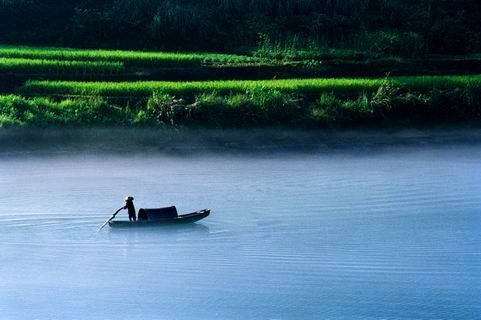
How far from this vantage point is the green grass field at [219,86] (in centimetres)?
1802

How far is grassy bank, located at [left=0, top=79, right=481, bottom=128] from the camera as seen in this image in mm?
16984

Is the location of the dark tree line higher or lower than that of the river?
higher

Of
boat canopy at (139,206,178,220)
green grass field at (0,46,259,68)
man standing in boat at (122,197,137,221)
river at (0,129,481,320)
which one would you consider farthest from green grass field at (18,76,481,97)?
boat canopy at (139,206,178,220)

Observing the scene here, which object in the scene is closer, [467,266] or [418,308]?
[418,308]

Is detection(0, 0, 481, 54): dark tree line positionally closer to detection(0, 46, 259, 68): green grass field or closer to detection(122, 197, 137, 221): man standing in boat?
detection(0, 46, 259, 68): green grass field

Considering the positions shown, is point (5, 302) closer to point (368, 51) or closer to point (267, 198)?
point (267, 198)

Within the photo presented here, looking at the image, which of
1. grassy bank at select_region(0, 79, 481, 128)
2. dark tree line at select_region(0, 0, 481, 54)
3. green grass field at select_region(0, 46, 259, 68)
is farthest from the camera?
dark tree line at select_region(0, 0, 481, 54)

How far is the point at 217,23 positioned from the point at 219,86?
520 centimetres

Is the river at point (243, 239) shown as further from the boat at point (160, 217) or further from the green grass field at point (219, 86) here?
the green grass field at point (219, 86)

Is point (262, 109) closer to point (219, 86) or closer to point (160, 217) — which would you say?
point (219, 86)

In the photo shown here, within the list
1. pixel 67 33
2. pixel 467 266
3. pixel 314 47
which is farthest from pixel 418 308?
pixel 67 33

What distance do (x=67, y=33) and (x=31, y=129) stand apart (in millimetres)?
6746

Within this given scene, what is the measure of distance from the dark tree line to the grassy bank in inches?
156

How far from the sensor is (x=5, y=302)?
31.4 ft
